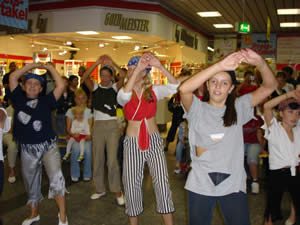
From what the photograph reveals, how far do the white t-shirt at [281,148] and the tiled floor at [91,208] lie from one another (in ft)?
3.31

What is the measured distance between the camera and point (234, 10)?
1080 centimetres

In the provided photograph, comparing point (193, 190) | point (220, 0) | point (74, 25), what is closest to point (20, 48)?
point (74, 25)

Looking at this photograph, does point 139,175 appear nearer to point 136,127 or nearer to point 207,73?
point 136,127

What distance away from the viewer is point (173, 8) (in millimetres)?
→ 10547

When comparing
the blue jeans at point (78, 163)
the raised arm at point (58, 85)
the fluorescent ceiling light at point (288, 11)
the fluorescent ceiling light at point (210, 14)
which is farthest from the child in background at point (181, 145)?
the fluorescent ceiling light at point (288, 11)

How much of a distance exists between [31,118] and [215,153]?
2.07 m

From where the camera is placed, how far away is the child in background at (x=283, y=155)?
3.19m

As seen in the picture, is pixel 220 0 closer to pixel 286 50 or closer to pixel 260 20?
pixel 260 20

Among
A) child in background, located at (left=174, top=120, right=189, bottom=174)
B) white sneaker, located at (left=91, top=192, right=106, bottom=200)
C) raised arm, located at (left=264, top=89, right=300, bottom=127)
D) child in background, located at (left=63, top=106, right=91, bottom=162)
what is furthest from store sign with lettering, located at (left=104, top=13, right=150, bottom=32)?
raised arm, located at (left=264, top=89, right=300, bottom=127)

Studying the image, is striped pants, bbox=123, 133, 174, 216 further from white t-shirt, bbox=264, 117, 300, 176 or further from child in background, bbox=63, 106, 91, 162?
child in background, bbox=63, 106, 91, 162

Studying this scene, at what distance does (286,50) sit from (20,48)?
12014 millimetres

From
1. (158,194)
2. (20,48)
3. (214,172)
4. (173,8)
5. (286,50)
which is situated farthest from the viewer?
(286,50)

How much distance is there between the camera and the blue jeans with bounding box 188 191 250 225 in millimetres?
2148

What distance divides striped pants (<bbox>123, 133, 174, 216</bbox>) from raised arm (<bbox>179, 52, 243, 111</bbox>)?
0.93m
